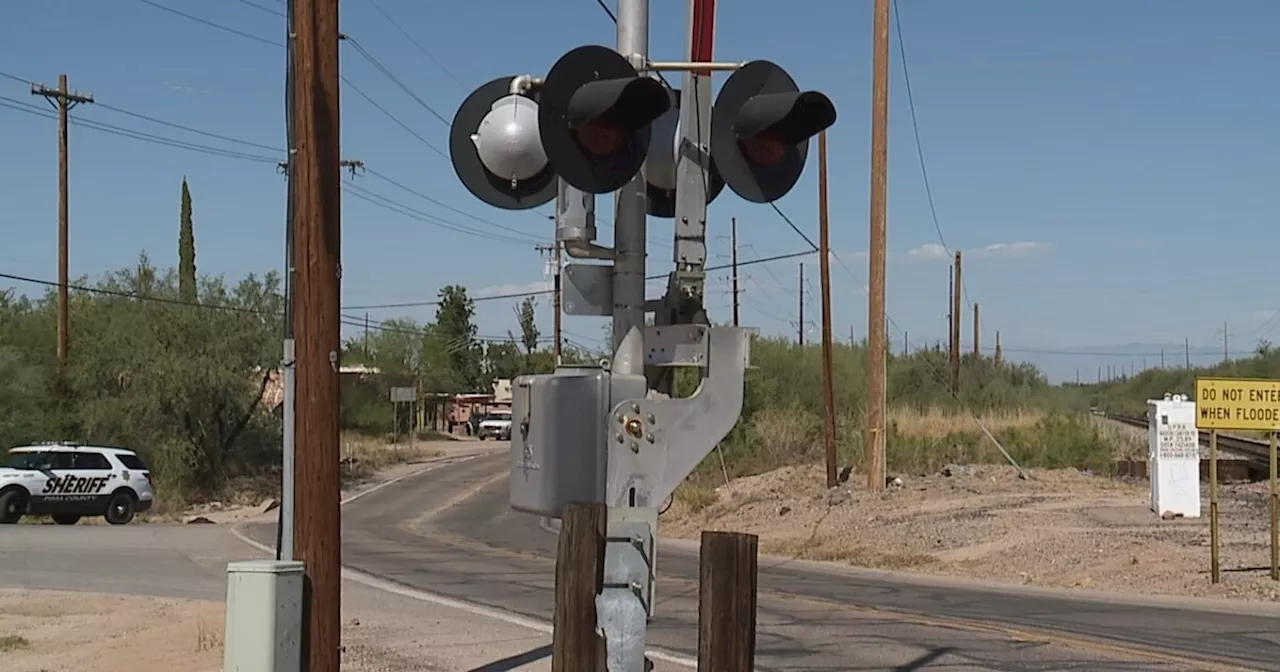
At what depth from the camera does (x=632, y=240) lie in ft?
16.6

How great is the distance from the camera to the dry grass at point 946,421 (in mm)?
38469

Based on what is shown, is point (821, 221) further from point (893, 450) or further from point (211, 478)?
point (211, 478)

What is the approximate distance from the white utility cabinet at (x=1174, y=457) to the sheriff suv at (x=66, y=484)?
73.2ft

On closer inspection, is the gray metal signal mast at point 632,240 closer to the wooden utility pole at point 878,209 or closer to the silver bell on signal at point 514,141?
the silver bell on signal at point 514,141

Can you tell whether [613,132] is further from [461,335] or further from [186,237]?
[461,335]

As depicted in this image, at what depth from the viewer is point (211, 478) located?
3947cm

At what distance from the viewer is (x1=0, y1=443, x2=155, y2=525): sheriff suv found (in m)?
30.4

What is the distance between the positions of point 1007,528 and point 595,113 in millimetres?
20008

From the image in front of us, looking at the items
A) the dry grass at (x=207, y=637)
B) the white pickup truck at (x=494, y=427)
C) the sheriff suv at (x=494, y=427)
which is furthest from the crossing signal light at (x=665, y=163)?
the sheriff suv at (x=494, y=427)

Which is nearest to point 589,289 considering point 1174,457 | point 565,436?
point 565,436

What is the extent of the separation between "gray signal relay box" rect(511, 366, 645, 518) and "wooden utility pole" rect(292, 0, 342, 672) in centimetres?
357

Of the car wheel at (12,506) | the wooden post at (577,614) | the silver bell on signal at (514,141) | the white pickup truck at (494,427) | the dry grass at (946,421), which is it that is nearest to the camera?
the wooden post at (577,614)

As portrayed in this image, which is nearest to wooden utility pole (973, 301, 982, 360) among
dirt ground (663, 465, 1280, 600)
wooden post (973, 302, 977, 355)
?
wooden post (973, 302, 977, 355)

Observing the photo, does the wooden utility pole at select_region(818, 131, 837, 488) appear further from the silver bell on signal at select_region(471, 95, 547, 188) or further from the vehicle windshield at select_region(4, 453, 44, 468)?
the silver bell on signal at select_region(471, 95, 547, 188)
